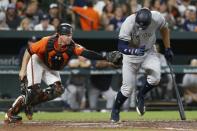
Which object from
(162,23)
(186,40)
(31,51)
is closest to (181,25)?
(186,40)

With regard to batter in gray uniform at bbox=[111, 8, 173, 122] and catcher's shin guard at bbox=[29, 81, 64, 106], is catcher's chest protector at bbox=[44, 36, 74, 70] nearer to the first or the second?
catcher's shin guard at bbox=[29, 81, 64, 106]

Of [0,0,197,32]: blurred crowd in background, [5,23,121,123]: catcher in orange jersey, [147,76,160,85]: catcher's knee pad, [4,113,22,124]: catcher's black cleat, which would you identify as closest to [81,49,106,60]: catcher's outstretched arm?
[5,23,121,123]: catcher in orange jersey

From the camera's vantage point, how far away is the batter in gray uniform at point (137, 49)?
9.52 metres

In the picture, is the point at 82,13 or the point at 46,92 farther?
the point at 82,13

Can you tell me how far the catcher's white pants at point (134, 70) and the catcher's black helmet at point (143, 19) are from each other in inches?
27.8

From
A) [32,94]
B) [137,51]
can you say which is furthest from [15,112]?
[137,51]

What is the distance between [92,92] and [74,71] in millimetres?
652

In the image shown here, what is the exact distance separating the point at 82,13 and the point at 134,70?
225 inches

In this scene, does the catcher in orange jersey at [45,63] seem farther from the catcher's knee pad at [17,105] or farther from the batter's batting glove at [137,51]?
the batter's batting glove at [137,51]

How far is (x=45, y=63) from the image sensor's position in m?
Result: 10.0

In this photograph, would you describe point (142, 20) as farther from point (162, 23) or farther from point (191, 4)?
point (191, 4)

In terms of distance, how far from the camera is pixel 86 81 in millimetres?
14188

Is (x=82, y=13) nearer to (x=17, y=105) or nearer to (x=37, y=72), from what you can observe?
(x=37, y=72)

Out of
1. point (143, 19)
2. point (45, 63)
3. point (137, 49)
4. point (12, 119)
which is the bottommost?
point (12, 119)
